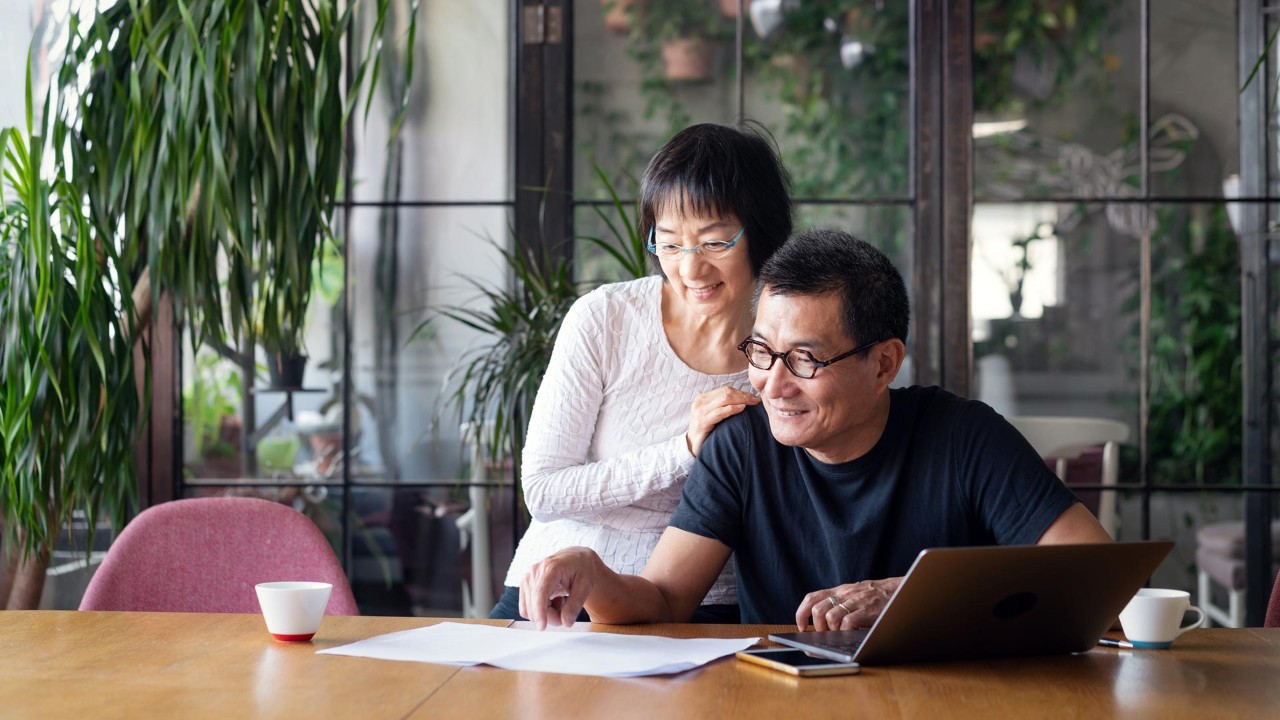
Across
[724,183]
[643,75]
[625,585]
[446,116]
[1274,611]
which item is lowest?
[1274,611]

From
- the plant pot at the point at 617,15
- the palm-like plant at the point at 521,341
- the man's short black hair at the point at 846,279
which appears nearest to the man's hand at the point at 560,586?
the man's short black hair at the point at 846,279

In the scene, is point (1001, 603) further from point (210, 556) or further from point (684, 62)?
point (684, 62)

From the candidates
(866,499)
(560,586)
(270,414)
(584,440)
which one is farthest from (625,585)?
(270,414)

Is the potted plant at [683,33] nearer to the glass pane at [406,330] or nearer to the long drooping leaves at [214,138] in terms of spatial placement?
the glass pane at [406,330]

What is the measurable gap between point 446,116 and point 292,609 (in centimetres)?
220

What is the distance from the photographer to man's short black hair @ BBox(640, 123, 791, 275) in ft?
6.79

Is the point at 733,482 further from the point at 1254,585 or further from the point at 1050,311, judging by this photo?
the point at 1254,585

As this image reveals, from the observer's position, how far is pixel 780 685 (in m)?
1.26

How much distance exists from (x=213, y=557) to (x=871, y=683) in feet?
4.09

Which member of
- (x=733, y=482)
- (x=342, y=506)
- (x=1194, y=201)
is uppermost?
(x=1194, y=201)

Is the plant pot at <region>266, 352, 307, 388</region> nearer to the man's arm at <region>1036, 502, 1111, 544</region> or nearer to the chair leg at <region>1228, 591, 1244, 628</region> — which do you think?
the man's arm at <region>1036, 502, 1111, 544</region>

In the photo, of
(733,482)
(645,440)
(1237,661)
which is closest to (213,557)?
(645,440)

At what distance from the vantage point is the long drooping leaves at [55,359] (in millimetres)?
2475

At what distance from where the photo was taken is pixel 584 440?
2.14m
